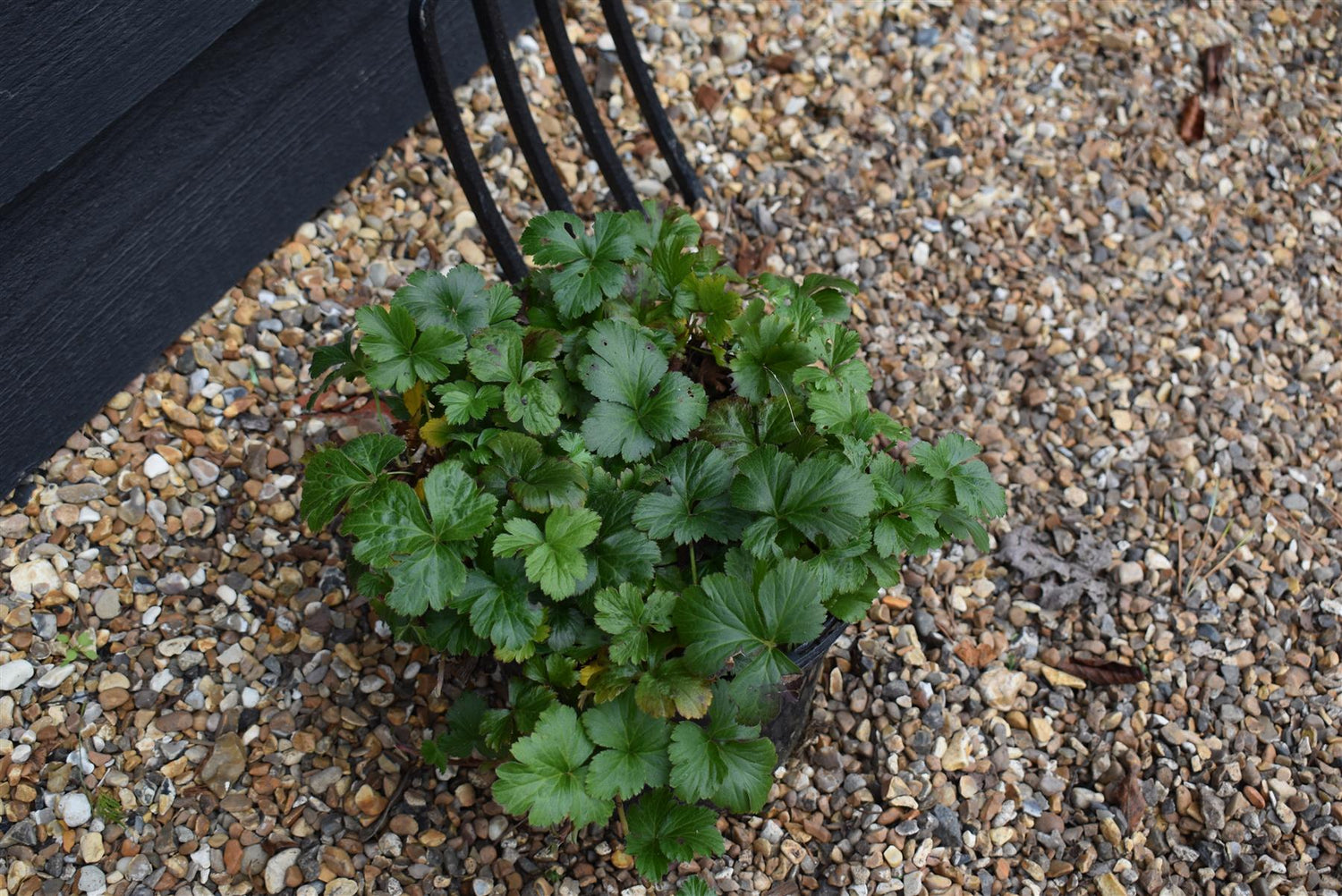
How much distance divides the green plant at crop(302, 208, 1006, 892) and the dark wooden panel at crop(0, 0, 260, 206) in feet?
1.95

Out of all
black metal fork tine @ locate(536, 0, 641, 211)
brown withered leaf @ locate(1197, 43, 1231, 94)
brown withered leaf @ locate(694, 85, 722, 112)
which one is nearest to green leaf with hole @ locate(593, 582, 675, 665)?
black metal fork tine @ locate(536, 0, 641, 211)

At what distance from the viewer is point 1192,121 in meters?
2.96

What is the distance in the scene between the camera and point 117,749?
6.02ft

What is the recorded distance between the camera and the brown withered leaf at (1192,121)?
9.67ft

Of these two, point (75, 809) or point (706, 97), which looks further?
point (706, 97)

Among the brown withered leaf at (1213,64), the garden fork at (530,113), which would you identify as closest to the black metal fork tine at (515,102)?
the garden fork at (530,113)

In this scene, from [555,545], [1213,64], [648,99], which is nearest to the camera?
[555,545]

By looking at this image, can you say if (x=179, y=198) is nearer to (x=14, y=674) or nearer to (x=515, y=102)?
(x=515, y=102)

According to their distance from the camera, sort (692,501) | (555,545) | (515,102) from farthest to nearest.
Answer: (515,102), (692,501), (555,545)

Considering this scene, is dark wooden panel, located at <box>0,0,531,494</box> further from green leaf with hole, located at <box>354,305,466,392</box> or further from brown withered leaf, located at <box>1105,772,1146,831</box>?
brown withered leaf, located at <box>1105,772,1146,831</box>

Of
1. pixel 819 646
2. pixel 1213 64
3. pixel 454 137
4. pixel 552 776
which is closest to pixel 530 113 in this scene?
pixel 454 137

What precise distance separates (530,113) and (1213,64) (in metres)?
1.94

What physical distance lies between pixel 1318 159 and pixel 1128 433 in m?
1.17

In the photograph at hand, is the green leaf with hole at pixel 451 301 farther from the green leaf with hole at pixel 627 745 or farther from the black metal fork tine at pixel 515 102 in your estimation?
the black metal fork tine at pixel 515 102
